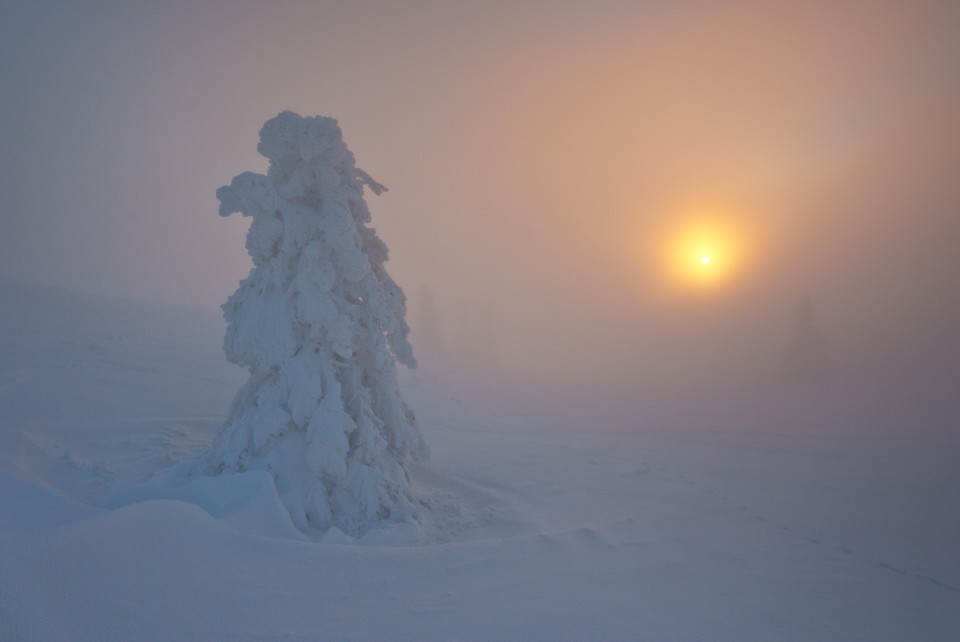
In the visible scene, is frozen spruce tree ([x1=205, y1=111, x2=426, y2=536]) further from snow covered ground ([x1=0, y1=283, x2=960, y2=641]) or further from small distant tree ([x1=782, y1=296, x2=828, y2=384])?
small distant tree ([x1=782, y1=296, x2=828, y2=384])

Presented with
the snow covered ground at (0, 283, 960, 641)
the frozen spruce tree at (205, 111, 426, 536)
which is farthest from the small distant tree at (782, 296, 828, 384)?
the frozen spruce tree at (205, 111, 426, 536)

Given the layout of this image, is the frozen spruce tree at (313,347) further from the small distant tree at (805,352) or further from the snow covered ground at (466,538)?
the small distant tree at (805,352)

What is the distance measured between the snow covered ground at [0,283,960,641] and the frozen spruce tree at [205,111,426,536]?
3.06ft

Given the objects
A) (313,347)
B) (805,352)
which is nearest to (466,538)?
(313,347)

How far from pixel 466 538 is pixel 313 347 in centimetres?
435

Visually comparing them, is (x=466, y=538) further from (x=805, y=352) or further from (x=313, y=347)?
(x=805, y=352)

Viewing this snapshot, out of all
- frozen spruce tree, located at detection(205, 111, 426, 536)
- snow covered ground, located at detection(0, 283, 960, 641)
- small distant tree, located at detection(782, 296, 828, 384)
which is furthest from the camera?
small distant tree, located at detection(782, 296, 828, 384)

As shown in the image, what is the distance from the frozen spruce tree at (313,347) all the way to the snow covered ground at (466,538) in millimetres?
934

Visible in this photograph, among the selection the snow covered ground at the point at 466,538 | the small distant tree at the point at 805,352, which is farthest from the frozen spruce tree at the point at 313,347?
the small distant tree at the point at 805,352

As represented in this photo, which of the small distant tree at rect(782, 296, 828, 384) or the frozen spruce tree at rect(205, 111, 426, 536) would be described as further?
the small distant tree at rect(782, 296, 828, 384)

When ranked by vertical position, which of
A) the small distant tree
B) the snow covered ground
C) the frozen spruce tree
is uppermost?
the small distant tree

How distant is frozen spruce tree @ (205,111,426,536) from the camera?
22.6ft

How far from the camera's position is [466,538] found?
23.8 ft

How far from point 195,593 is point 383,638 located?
1643 mm
